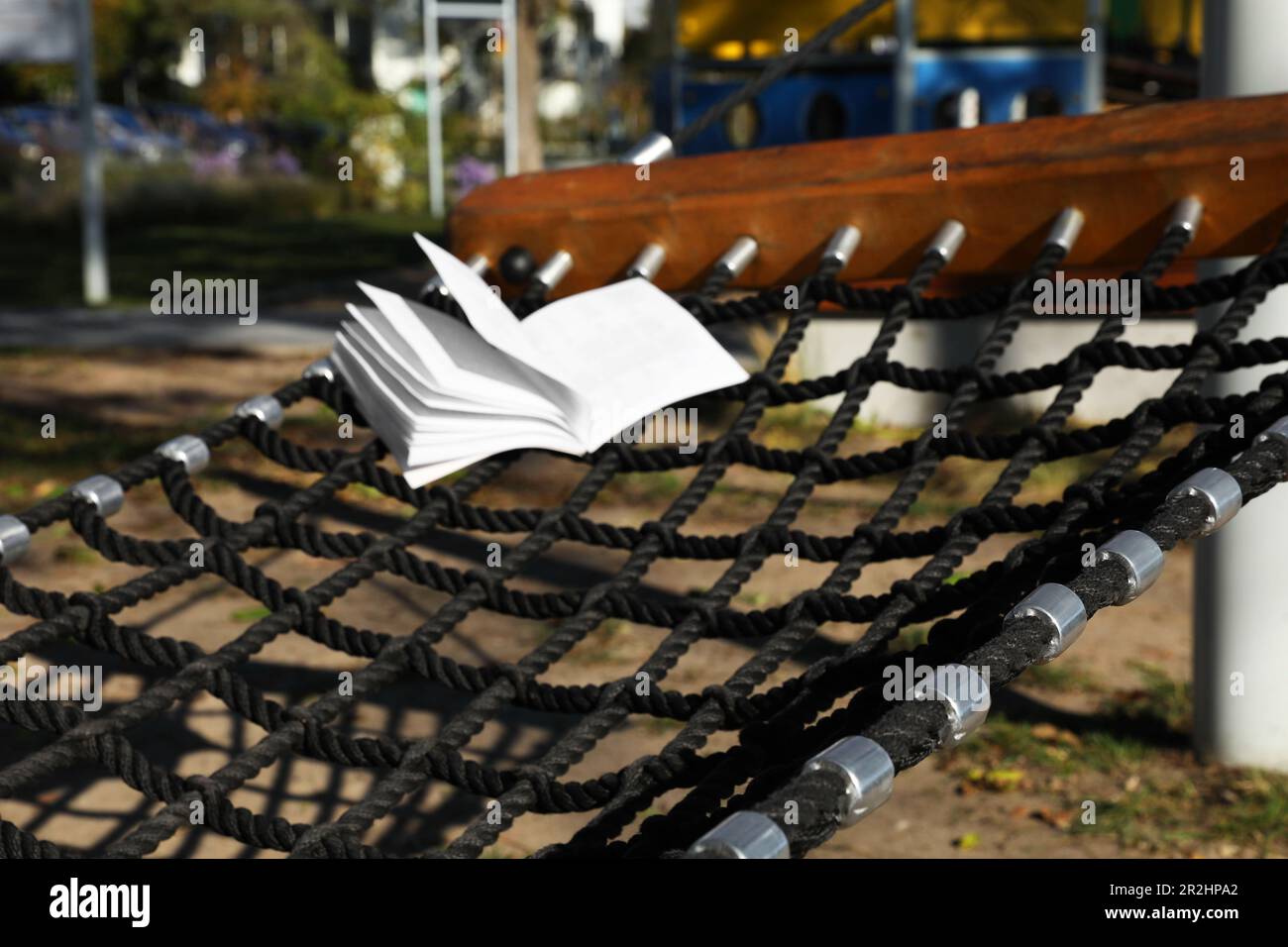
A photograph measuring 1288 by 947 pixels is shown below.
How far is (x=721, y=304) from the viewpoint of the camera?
1957 mm

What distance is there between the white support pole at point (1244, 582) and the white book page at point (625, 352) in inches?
38.2

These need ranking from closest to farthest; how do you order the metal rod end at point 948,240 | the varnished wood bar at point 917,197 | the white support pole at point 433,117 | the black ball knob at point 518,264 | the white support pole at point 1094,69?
Result: the varnished wood bar at point 917,197 < the metal rod end at point 948,240 < the black ball knob at point 518,264 < the white support pole at point 1094,69 < the white support pole at point 433,117

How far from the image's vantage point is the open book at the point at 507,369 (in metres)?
1.72

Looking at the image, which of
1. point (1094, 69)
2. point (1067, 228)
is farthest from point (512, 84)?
point (1067, 228)

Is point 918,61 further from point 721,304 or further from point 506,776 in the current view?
point 506,776

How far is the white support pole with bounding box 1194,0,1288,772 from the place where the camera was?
2.34 metres

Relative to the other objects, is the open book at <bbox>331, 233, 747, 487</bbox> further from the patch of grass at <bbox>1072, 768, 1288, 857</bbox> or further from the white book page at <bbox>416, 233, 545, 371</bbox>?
the patch of grass at <bbox>1072, 768, 1288, 857</bbox>

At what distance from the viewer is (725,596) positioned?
5.16ft

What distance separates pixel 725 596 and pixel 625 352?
395 mm

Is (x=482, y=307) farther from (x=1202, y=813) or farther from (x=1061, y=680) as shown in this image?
(x=1061, y=680)

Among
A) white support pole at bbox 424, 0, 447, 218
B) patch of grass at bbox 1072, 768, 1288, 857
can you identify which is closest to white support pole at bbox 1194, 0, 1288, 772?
patch of grass at bbox 1072, 768, 1288, 857

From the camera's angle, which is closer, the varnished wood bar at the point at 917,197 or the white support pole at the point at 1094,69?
the varnished wood bar at the point at 917,197

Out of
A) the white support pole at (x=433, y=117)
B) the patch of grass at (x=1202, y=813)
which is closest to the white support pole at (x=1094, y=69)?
the patch of grass at (x=1202, y=813)

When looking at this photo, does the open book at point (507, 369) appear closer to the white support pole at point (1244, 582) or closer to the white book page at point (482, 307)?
the white book page at point (482, 307)
